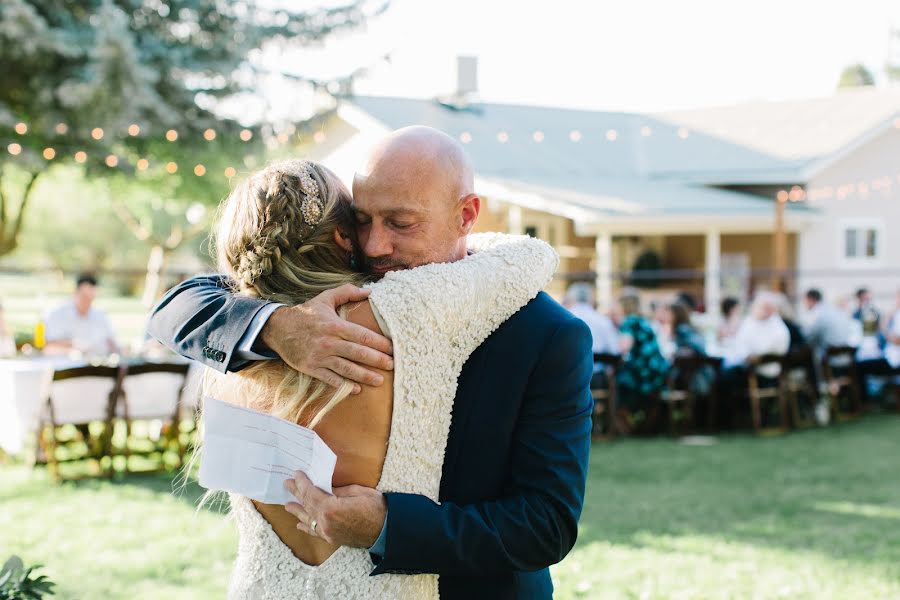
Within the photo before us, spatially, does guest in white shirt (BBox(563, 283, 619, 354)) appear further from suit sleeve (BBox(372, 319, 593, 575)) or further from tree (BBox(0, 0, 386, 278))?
suit sleeve (BBox(372, 319, 593, 575))

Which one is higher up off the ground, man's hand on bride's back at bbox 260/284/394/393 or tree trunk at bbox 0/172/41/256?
tree trunk at bbox 0/172/41/256

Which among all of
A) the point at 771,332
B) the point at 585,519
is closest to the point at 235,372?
the point at 585,519

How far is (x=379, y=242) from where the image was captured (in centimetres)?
189

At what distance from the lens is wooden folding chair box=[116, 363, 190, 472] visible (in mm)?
8562

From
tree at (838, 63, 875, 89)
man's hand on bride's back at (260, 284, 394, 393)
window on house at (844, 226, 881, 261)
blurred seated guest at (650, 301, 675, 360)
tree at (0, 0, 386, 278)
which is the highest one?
tree at (838, 63, 875, 89)

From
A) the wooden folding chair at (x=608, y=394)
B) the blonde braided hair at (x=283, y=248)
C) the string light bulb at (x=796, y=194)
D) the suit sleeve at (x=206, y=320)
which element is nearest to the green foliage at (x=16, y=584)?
the suit sleeve at (x=206, y=320)

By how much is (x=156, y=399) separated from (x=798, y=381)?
764 centimetres

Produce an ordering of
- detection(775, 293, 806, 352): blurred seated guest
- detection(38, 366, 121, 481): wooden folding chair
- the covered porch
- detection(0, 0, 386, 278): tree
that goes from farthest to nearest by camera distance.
Result: the covered porch
detection(0, 0, 386, 278): tree
detection(775, 293, 806, 352): blurred seated guest
detection(38, 366, 121, 481): wooden folding chair

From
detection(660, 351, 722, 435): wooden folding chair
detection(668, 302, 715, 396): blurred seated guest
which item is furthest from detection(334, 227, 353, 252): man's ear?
detection(668, 302, 715, 396): blurred seated guest

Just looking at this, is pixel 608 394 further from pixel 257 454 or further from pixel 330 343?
pixel 330 343

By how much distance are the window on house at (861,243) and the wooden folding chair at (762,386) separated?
13736 mm

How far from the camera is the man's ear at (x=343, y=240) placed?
6.28ft

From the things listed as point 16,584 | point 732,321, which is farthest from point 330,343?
point 732,321

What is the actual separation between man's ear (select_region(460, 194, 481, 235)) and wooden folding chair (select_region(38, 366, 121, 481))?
690 centimetres
